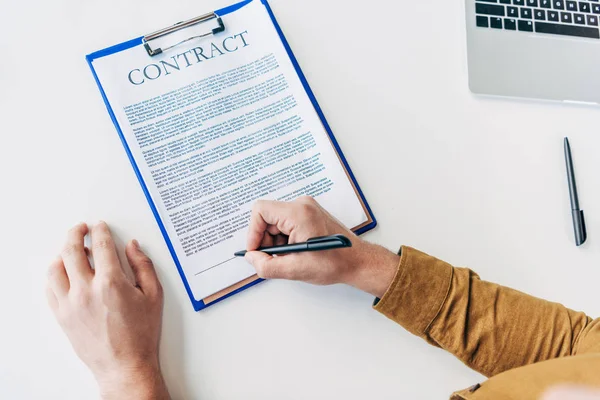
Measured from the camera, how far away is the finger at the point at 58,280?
0.60 metres

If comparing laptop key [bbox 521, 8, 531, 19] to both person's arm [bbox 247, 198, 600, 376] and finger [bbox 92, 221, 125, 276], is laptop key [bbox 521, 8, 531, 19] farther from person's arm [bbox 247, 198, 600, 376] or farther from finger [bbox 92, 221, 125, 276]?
finger [bbox 92, 221, 125, 276]

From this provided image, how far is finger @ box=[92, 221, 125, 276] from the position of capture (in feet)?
1.96

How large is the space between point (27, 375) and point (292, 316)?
0.34 meters

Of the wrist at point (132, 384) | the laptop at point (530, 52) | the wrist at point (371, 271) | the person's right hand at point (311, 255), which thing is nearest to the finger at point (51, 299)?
the wrist at point (132, 384)

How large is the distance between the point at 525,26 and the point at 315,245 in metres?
0.50

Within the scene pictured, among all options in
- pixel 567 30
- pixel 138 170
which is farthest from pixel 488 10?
pixel 138 170

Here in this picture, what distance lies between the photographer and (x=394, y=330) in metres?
0.66

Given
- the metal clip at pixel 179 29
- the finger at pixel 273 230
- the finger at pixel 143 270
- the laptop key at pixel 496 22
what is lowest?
the finger at pixel 273 230

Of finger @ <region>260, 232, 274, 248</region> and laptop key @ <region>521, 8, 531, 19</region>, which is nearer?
finger @ <region>260, 232, 274, 248</region>

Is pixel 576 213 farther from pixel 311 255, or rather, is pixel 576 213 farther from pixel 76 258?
pixel 76 258

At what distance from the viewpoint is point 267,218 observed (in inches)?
23.6

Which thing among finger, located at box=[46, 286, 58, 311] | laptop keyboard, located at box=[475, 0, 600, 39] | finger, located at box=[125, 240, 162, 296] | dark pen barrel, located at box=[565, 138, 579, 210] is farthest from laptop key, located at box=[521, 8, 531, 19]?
finger, located at box=[46, 286, 58, 311]

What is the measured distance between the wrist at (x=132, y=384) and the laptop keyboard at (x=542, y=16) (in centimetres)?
68

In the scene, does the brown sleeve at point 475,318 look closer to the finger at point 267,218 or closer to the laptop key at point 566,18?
the finger at point 267,218
